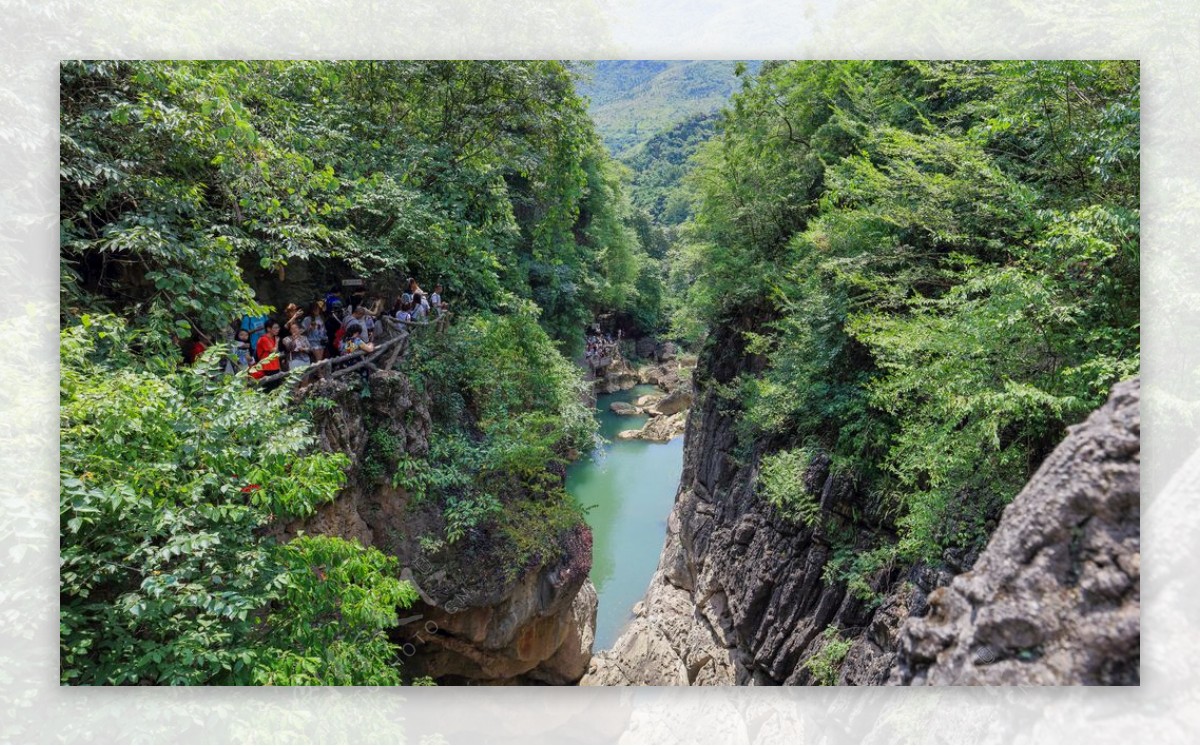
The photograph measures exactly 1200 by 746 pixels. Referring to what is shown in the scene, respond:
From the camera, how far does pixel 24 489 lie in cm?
303

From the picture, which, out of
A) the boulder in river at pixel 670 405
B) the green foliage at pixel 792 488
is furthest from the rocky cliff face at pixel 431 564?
the boulder in river at pixel 670 405

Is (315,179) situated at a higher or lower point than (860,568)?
higher

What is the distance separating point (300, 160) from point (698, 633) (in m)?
7.97

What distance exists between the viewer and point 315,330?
5.66 m

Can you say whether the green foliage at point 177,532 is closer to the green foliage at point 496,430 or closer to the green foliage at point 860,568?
the green foliage at point 496,430

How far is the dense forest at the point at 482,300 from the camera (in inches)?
123

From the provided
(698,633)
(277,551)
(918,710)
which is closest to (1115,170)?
(918,710)

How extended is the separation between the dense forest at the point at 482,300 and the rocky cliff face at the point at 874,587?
1.51ft

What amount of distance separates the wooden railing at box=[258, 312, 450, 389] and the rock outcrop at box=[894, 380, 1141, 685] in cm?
455

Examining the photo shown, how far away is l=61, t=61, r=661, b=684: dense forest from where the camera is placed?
300 centimetres

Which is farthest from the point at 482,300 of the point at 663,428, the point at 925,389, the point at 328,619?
the point at 663,428

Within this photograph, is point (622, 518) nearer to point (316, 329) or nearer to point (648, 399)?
point (648, 399)

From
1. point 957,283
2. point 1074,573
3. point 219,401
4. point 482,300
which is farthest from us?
point 482,300

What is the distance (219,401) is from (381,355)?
111 inches
